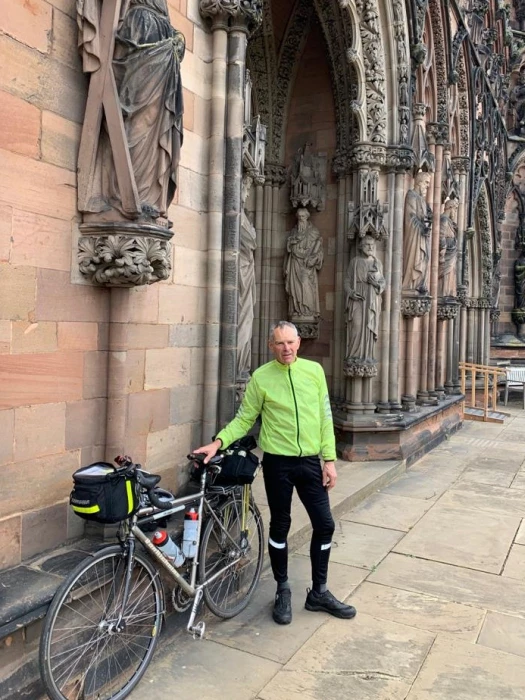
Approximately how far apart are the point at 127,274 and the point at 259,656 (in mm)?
2257

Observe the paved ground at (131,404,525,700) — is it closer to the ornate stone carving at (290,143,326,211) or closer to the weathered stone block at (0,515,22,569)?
the weathered stone block at (0,515,22,569)

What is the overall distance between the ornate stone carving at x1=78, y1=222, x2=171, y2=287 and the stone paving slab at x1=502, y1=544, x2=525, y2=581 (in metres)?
3.65

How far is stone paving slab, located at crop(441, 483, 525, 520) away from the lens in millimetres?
6620

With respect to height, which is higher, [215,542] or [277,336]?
[277,336]

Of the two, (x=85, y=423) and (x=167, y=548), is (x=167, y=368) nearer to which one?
(x=85, y=423)

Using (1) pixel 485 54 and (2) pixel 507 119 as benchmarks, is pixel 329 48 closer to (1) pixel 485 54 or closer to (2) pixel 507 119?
(1) pixel 485 54

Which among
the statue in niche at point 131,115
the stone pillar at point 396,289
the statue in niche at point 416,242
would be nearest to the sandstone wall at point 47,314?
the statue in niche at point 131,115

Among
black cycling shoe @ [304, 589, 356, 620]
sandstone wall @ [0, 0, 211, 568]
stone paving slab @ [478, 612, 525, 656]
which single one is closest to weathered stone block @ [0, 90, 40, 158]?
sandstone wall @ [0, 0, 211, 568]

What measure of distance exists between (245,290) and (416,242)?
463cm

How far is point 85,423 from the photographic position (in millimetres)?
3547

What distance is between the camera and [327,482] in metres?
3.76

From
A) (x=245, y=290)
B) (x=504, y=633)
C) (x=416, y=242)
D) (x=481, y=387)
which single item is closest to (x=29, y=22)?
(x=245, y=290)

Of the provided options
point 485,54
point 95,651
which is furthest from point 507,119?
point 95,651

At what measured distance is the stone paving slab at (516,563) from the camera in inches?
189
